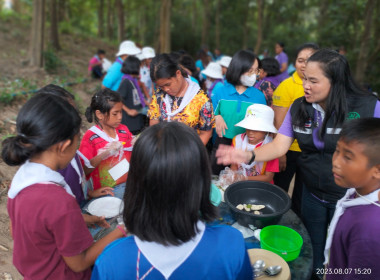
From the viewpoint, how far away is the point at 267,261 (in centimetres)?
155

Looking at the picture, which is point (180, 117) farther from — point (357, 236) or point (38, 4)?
point (38, 4)

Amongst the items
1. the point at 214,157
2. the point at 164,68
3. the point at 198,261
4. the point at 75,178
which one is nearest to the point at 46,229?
the point at 198,261

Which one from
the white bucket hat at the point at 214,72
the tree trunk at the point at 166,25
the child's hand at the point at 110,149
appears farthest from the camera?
the tree trunk at the point at 166,25

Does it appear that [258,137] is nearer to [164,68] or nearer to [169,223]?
[164,68]

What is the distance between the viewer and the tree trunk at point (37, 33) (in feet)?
22.9

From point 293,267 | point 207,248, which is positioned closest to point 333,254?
point 293,267

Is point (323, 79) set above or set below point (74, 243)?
above

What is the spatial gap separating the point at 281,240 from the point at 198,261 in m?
0.97

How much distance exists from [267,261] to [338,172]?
2.03 ft

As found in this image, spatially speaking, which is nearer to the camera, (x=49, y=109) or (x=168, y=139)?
(x=168, y=139)

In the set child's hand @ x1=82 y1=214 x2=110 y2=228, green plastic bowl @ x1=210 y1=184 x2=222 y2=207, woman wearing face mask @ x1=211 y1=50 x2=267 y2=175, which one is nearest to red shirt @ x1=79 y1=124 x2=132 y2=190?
child's hand @ x1=82 y1=214 x2=110 y2=228

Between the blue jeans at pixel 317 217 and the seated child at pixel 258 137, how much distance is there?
39 centimetres

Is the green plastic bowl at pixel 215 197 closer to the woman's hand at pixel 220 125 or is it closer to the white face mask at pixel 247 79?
the woman's hand at pixel 220 125

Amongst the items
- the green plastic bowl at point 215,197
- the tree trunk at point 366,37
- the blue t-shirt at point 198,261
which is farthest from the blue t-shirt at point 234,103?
the tree trunk at point 366,37
